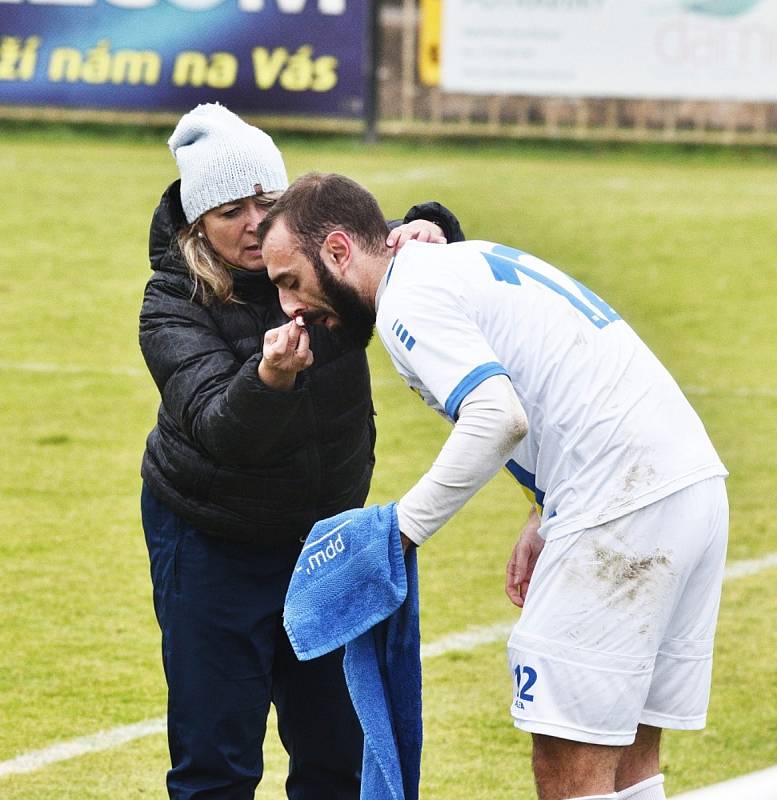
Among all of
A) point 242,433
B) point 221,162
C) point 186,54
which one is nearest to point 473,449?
point 242,433

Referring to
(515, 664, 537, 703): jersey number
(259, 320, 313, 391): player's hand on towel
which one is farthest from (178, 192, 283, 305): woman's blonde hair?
(515, 664, 537, 703): jersey number

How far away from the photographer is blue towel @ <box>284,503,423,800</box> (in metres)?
3.29

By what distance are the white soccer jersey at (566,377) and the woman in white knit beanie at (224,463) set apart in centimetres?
43

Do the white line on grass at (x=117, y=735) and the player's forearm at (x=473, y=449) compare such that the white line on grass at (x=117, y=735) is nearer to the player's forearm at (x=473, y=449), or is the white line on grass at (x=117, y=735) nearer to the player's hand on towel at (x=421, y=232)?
the player's hand on towel at (x=421, y=232)

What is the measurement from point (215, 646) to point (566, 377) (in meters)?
1.18

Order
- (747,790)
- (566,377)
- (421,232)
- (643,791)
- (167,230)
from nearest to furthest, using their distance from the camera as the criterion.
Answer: (747,790), (566,377), (643,791), (421,232), (167,230)

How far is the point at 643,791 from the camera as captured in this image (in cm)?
370

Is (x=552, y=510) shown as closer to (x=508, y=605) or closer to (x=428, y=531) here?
(x=428, y=531)

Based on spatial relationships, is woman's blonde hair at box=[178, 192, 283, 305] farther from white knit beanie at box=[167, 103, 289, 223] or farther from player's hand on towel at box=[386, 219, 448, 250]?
player's hand on towel at box=[386, 219, 448, 250]

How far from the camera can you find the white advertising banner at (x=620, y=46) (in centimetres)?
1903

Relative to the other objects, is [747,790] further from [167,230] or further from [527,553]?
[167,230]

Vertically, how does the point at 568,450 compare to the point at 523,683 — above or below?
above

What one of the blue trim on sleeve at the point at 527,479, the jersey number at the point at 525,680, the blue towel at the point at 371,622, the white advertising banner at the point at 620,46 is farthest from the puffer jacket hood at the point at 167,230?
the white advertising banner at the point at 620,46

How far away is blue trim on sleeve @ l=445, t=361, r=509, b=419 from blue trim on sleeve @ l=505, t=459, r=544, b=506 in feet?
1.35
